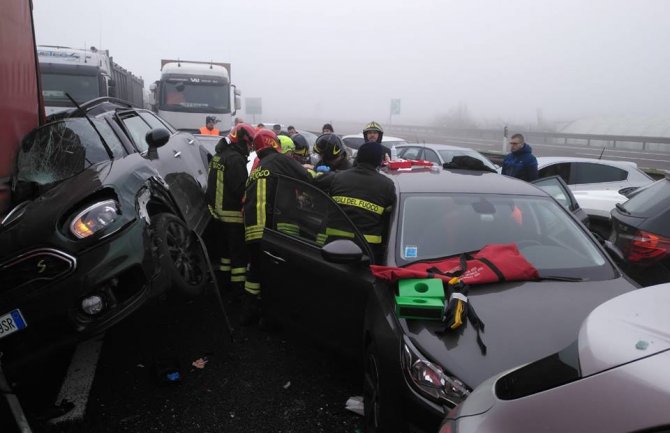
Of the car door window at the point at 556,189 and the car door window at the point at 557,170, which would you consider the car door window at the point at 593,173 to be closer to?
the car door window at the point at 557,170

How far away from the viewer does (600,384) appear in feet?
3.62

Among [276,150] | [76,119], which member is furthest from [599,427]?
[76,119]

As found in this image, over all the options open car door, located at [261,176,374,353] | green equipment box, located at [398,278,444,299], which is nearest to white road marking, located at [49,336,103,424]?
open car door, located at [261,176,374,353]

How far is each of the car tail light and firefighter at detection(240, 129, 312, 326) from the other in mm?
2611

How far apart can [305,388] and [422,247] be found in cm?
122

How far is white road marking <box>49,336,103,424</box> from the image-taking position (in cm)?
299

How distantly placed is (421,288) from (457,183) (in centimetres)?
134

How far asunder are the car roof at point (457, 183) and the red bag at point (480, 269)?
→ 2.34 feet

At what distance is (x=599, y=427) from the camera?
3.45 ft

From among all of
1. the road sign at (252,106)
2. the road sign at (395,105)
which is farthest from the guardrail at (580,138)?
the road sign at (252,106)

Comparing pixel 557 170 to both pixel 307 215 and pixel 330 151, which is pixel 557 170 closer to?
pixel 330 151

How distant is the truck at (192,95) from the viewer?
14297 mm

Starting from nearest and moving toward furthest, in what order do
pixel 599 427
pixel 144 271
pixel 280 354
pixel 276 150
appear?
pixel 599 427, pixel 144 271, pixel 280 354, pixel 276 150

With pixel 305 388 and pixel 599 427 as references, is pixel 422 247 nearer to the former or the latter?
pixel 305 388
